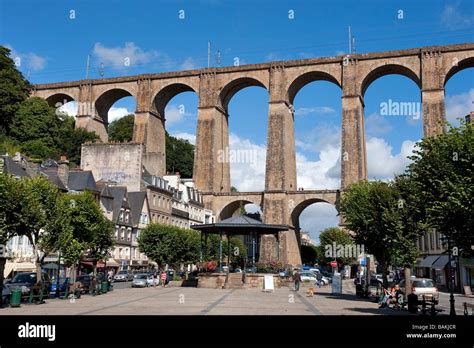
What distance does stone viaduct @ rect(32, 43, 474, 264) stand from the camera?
66312 mm

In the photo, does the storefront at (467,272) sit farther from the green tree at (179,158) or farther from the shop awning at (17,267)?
the green tree at (179,158)

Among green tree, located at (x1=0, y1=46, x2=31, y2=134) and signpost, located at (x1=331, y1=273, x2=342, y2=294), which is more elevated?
green tree, located at (x1=0, y1=46, x2=31, y2=134)

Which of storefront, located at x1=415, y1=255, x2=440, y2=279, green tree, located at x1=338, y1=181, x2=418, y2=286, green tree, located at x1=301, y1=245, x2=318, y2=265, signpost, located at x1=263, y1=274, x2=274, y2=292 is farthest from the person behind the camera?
green tree, located at x1=301, y1=245, x2=318, y2=265

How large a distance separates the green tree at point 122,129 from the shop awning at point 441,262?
57.9 m

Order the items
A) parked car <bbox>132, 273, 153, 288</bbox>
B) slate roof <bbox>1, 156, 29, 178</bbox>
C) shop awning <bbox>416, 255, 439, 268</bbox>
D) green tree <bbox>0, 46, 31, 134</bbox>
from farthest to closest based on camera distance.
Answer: green tree <bbox>0, 46, 31, 134</bbox> < shop awning <bbox>416, 255, 439, 268</bbox> < parked car <bbox>132, 273, 153, 288</bbox> < slate roof <bbox>1, 156, 29, 178</bbox>

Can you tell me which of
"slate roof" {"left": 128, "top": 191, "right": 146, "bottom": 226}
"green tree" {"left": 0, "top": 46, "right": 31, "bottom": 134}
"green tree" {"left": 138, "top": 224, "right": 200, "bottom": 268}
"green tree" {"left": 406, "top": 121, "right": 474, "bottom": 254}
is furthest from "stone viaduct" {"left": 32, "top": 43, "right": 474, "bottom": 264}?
"green tree" {"left": 406, "top": 121, "right": 474, "bottom": 254}

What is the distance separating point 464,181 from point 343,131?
50.9 meters

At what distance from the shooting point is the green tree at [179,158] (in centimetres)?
9589

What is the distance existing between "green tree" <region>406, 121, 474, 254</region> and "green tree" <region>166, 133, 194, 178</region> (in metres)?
76.8

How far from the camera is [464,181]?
17.8 meters

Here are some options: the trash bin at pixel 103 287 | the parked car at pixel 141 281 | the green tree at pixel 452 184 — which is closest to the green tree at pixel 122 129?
the parked car at pixel 141 281

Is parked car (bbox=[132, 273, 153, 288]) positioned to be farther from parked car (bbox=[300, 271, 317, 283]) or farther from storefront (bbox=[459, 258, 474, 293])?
storefront (bbox=[459, 258, 474, 293])
